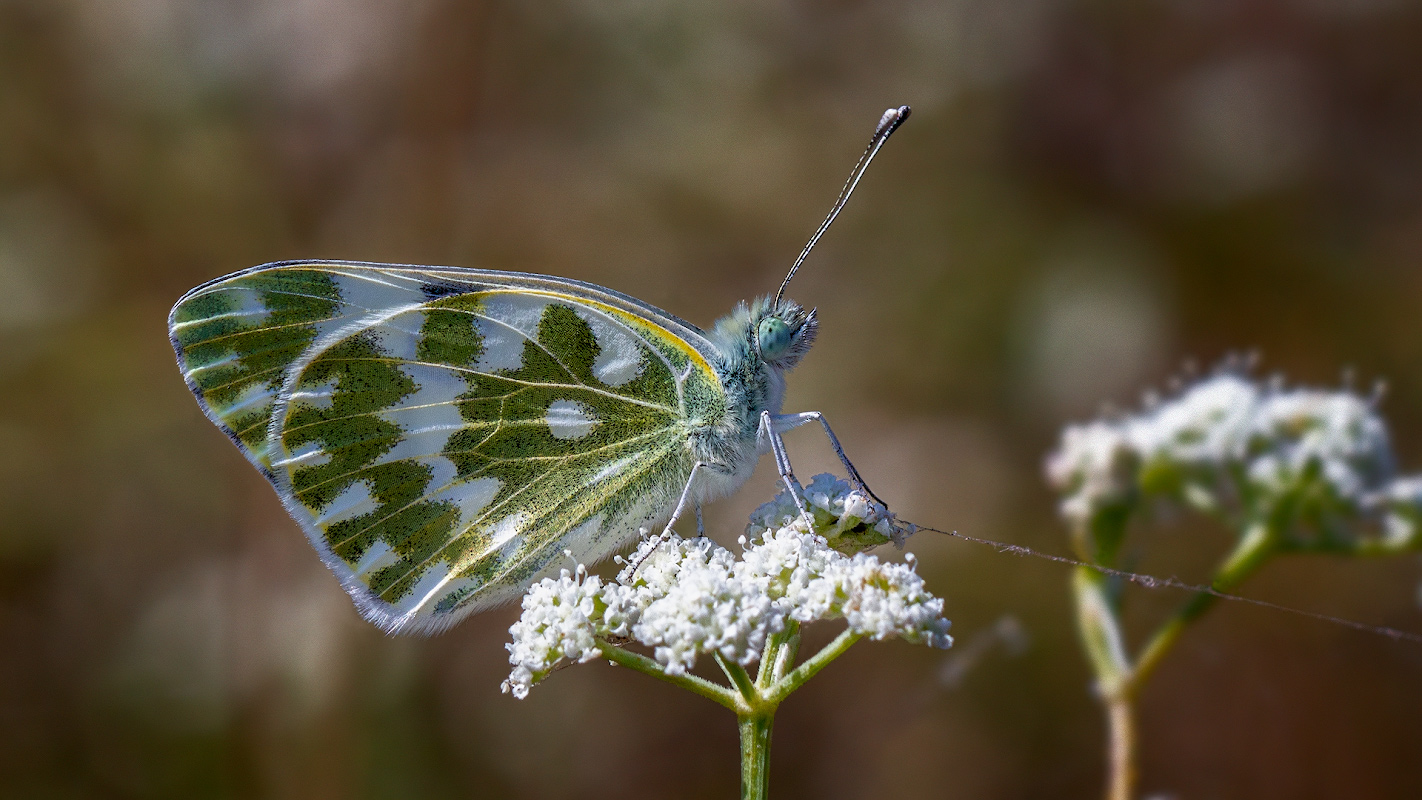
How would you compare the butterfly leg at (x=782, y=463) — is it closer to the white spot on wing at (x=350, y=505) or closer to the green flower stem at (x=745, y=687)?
the green flower stem at (x=745, y=687)

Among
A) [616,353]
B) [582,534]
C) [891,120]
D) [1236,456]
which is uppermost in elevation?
[891,120]

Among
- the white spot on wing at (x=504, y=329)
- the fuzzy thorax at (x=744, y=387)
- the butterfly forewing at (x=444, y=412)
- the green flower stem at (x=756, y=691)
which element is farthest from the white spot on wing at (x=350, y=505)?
the green flower stem at (x=756, y=691)

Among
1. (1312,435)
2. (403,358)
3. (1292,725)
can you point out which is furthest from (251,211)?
(1292,725)

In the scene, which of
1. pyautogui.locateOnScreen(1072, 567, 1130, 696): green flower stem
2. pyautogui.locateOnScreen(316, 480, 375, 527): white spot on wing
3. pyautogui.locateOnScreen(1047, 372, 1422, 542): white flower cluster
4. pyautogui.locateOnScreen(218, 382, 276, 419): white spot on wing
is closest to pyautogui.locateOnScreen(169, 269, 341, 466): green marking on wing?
pyautogui.locateOnScreen(218, 382, 276, 419): white spot on wing

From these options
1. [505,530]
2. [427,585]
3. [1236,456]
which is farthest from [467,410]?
[1236,456]

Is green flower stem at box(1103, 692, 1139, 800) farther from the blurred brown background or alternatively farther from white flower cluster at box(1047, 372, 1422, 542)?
the blurred brown background

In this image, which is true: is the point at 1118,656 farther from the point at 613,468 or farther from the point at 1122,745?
the point at 613,468
